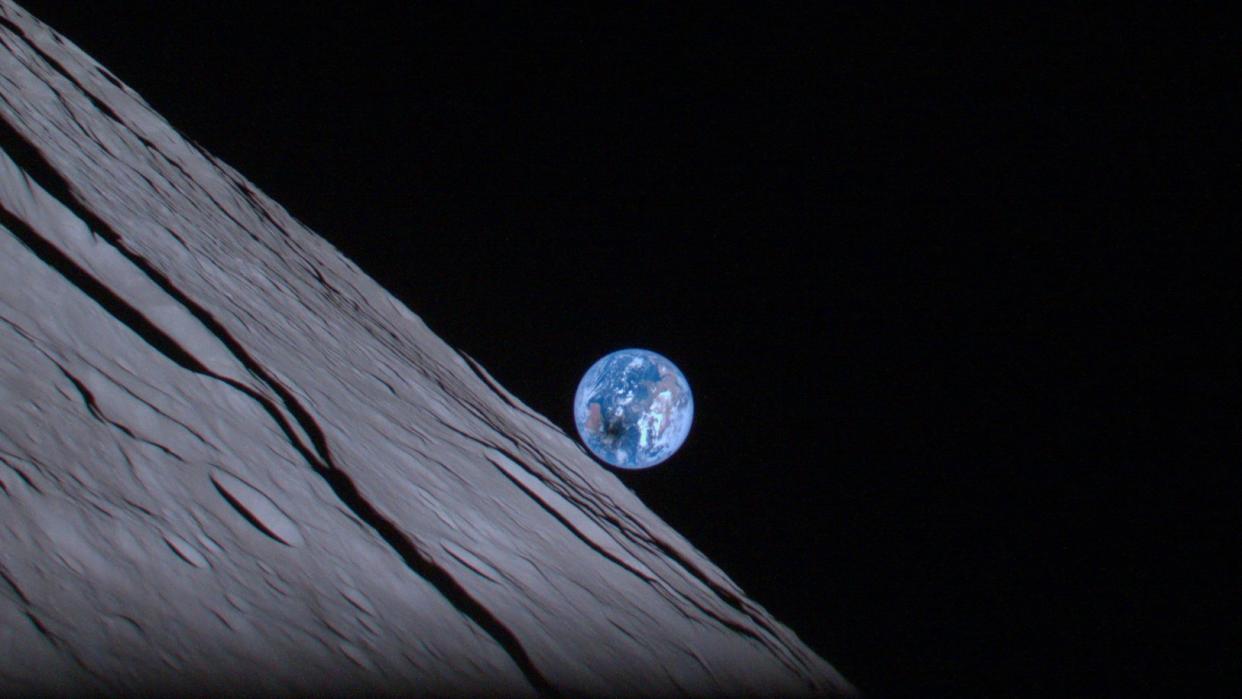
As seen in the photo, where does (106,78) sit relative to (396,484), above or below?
above

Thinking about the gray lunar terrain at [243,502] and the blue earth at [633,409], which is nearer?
the gray lunar terrain at [243,502]

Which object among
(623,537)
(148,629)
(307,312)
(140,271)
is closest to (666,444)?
(623,537)

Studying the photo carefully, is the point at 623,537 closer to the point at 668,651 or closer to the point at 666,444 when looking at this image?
the point at 668,651

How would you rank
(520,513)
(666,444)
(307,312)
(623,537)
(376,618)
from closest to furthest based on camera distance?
(376,618)
(520,513)
(307,312)
(623,537)
(666,444)

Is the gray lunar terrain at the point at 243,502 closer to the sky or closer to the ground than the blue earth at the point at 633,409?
closer to the ground

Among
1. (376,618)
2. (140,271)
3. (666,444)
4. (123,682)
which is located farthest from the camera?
(666,444)

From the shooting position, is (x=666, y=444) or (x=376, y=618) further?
(x=666, y=444)
